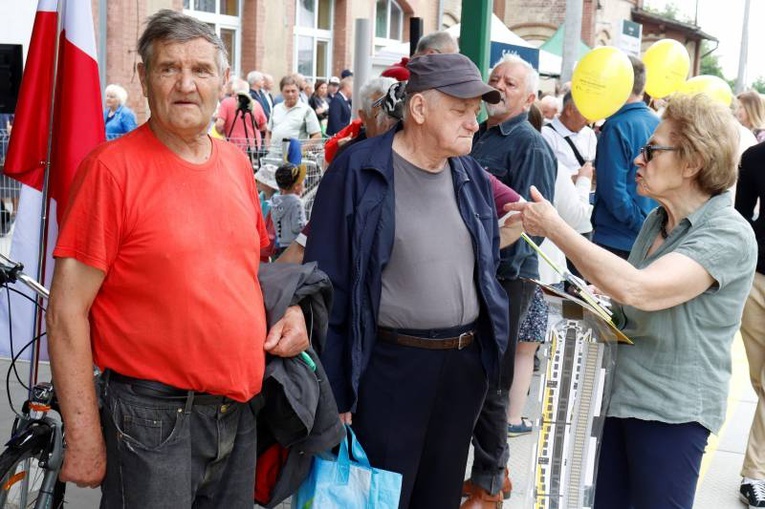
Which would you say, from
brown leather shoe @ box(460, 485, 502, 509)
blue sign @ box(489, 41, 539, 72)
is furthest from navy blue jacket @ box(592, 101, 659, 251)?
blue sign @ box(489, 41, 539, 72)

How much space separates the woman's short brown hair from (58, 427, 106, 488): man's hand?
Result: 202cm

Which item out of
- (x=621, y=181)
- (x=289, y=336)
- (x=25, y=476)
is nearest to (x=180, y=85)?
(x=289, y=336)

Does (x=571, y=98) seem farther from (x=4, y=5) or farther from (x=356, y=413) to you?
(x=356, y=413)

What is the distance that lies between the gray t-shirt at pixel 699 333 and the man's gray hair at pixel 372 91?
5.96ft

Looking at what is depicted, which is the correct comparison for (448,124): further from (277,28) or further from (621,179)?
(277,28)

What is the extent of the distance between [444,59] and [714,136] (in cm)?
94

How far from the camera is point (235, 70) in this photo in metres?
20.5

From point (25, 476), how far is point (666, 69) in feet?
31.3

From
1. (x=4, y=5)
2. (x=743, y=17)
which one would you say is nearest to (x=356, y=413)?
(x=4, y=5)

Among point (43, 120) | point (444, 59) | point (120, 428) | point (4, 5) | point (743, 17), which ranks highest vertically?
point (743, 17)

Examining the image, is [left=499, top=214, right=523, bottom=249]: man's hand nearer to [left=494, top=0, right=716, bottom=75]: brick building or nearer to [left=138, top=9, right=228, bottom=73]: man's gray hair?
[left=138, top=9, right=228, bottom=73]: man's gray hair

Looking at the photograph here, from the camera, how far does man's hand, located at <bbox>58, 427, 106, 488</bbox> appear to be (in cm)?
257

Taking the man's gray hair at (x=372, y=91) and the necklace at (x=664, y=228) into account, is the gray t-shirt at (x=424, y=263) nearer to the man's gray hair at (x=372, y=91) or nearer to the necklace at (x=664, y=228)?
the necklace at (x=664, y=228)

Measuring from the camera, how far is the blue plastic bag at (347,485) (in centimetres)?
320
